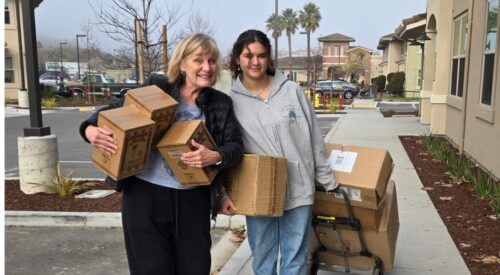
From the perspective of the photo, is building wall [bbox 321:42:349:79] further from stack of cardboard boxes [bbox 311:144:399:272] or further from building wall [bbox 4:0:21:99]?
stack of cardboard boxes [bbox 311:144:399:272]

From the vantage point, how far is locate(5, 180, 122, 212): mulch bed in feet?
18.1

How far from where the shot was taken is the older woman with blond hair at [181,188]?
7.76 ft

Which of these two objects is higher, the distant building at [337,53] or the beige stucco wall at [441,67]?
the distant building at [337,53]

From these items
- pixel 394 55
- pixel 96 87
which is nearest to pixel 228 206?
pixel 96 87

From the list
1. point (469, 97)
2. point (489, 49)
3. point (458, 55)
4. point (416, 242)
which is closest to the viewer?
point (416, 242)

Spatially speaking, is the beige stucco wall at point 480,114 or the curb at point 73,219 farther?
the beige stucco wall at point 480,114

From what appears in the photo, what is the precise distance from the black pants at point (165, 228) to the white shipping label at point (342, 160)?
2.88ft

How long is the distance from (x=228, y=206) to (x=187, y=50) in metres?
0.88

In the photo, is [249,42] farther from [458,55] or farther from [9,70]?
[9,70]

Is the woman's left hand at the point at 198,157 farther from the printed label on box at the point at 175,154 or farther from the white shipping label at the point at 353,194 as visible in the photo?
the white shipping label at the point at 353,194

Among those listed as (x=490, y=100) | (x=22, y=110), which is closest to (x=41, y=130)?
(x=490, y=100)

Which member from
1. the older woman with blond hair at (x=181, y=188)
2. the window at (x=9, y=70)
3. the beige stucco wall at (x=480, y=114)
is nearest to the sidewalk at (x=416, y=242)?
the beige stucco wall at (x=480, y=114)

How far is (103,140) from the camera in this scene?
221cm

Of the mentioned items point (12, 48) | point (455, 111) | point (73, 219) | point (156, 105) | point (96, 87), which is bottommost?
point (73, 219)
